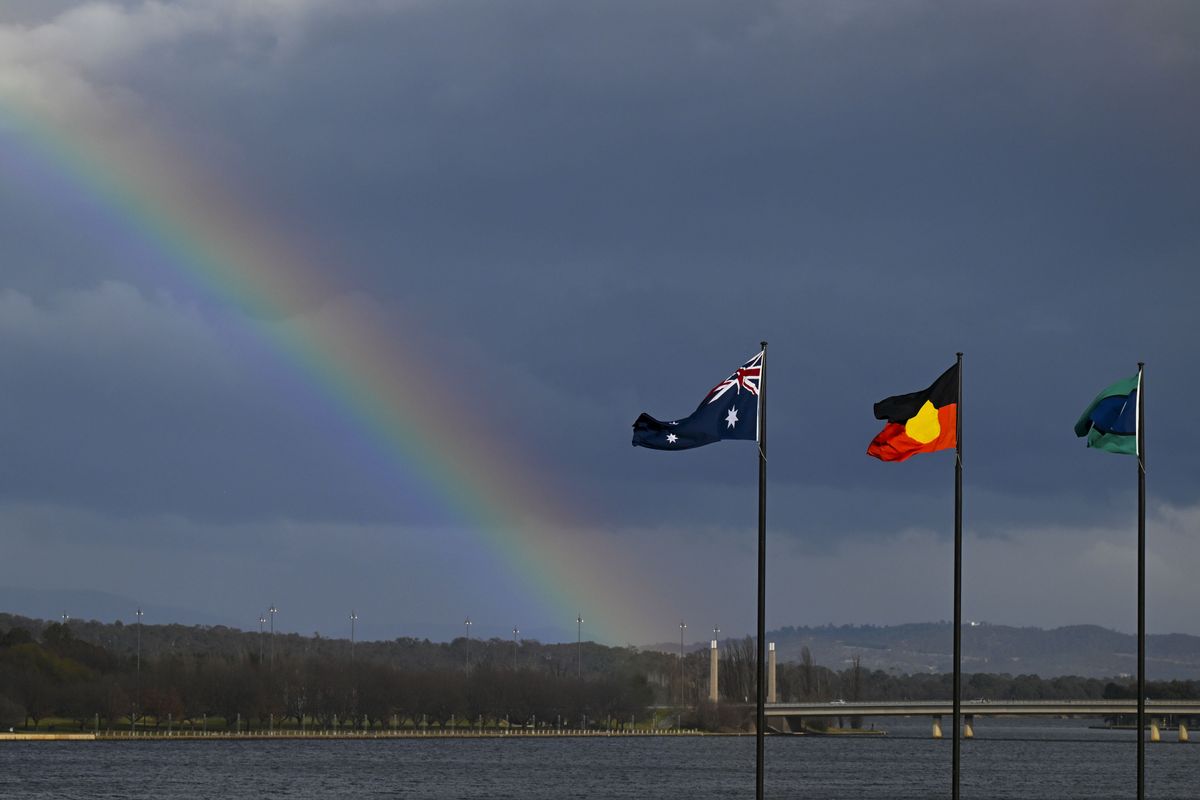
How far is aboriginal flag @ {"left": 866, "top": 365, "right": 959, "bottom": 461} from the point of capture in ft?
156

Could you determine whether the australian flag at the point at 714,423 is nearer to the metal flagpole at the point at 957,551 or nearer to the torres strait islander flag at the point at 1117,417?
the metal flagpole at the point at 957,551

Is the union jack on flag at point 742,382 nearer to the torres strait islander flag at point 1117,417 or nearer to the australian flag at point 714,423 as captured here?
the australian flag at point 714,423

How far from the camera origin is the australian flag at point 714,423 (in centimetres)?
4591

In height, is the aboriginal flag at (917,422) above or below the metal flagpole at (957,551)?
above

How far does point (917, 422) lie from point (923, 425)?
18 cm

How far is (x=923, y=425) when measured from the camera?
47.7 m

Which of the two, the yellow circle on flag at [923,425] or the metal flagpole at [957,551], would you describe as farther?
the metal flagpole at [957,551]

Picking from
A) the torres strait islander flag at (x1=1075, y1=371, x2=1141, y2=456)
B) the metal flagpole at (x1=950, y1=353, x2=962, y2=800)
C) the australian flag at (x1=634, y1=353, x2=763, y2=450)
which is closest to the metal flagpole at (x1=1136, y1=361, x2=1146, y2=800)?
the torres strait islander flag at (x1=1075, y1=371, x2=1141, y2=456)

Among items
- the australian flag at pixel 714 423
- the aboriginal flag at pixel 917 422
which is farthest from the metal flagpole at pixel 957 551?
the australian flag at pixel 714 423

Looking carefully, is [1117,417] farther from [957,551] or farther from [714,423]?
[714,423]

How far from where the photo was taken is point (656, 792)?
157m

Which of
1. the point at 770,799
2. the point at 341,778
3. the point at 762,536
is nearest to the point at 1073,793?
the point at 770,799

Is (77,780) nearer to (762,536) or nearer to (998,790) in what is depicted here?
(998,790)

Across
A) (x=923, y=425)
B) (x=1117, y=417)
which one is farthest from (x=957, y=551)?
(x=1117, y=417)
